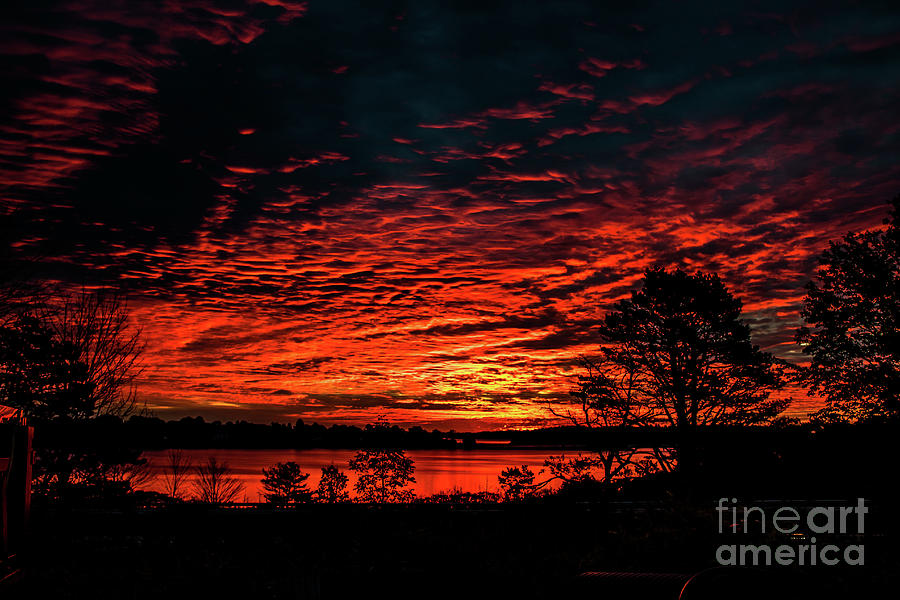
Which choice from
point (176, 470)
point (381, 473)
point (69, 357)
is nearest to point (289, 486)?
point (381, 473)

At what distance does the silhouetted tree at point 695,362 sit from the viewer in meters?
29.5

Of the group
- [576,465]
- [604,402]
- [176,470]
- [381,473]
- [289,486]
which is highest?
[604,402]

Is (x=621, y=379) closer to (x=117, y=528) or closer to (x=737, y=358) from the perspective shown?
(x=737, y=358)

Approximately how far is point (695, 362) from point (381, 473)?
16645mm

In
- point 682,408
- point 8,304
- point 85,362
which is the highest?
point 8,304

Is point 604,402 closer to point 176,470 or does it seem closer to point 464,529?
point 176,470

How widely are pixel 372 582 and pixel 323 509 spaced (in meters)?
0.74

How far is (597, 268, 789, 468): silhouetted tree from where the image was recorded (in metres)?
29.5

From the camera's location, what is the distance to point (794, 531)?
541 centimetres

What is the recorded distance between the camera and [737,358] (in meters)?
29.3

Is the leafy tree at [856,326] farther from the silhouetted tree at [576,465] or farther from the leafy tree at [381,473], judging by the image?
the leafy tree at [381,473]

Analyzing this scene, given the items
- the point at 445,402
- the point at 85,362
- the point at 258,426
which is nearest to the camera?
the point at 258,426

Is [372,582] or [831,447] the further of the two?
[831,447]

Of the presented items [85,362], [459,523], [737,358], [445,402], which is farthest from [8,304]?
[737,358]
